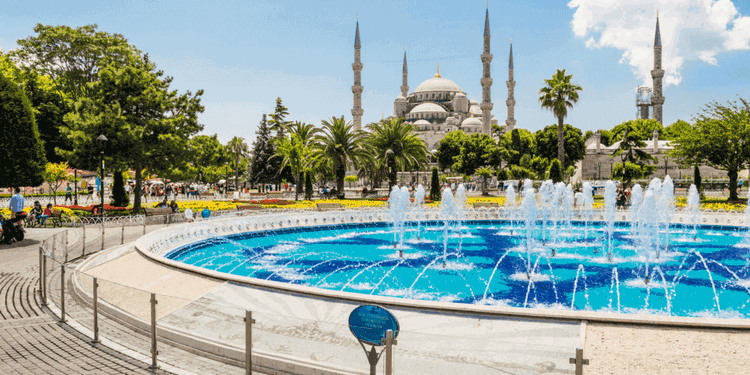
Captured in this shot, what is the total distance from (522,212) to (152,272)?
19.1 metres

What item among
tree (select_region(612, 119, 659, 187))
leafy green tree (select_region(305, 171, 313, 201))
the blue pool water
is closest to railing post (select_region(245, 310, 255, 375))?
the blue pool water

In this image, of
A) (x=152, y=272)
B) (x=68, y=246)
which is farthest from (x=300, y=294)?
(x=68, y=246)

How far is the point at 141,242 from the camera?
11578mm

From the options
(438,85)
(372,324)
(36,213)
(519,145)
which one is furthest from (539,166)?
(438,85)

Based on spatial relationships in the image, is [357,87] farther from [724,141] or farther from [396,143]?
[724,141]

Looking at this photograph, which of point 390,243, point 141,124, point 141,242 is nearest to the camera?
point 141,242

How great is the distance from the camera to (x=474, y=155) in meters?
60.8

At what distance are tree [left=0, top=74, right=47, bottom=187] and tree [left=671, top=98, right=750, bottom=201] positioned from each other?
1462 inches

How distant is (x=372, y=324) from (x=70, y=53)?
42.6 metres

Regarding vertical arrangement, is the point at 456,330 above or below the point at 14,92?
below

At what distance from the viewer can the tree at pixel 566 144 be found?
6225cm

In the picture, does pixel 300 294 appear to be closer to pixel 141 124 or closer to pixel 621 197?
pixel 141 124

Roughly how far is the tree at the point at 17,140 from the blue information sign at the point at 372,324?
741 inches

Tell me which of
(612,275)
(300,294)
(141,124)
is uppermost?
(141,124)
